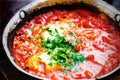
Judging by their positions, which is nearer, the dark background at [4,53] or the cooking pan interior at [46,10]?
the dark background at [4,53]

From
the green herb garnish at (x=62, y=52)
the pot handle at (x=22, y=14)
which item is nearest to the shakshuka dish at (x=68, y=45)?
the green herb garnish at (x=62, y=52)

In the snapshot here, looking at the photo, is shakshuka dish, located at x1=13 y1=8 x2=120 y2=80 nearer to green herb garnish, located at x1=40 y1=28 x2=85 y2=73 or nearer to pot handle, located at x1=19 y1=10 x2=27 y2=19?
green herb garnish, located at x1=40 y1=28 x2=85 y2=73

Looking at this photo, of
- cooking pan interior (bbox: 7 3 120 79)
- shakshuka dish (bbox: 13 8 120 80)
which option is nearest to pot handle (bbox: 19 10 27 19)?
cooking pan interior (bbox: 7 3 120 79)

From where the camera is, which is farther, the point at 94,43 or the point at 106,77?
the point at 94,43

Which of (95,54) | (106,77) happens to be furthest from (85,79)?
(95,54)

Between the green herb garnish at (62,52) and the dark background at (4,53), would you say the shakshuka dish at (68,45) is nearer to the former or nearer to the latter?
the green herb garnish at (62,52)

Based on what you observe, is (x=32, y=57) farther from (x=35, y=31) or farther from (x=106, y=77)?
(x=106, y=77)
